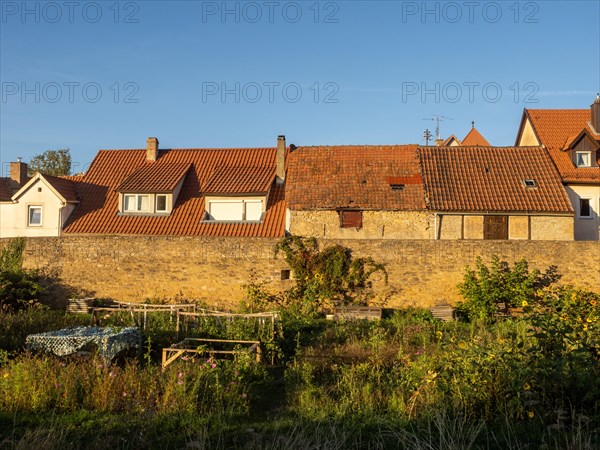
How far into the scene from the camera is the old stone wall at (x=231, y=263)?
800 inches

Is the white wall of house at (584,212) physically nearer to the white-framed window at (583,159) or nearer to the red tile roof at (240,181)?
the white-framed window at (583,159)

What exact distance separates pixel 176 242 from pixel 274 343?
29.1 ft

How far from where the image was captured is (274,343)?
14.3 metres

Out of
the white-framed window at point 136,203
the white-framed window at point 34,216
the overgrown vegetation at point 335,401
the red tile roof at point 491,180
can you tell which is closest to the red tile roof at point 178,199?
the white-framed window at point 136,203

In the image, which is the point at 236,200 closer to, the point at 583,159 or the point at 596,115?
the point at 583,159

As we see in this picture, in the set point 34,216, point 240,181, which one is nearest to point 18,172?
point 34,216

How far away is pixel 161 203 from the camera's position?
92.4 feet

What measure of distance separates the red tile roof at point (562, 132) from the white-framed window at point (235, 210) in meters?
15.5

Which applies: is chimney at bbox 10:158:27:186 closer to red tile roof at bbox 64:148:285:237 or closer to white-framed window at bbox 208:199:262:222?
red tile roof at bbox 64:148:285:237

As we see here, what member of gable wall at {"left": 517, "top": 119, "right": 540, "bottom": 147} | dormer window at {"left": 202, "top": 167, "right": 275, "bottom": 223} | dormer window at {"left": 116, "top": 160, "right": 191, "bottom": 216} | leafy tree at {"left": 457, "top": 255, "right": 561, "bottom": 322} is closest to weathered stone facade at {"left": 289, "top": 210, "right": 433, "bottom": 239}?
dormer window at {"left": 202, "top": 167, "right": 275, "bottom": 223}

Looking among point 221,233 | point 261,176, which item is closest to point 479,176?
point 261,176

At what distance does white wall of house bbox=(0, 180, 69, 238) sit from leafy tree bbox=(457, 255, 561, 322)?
19114 mm

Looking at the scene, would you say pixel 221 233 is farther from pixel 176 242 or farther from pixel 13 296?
pixel 13 296

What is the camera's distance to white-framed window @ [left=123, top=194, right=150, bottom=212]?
1106 inches
